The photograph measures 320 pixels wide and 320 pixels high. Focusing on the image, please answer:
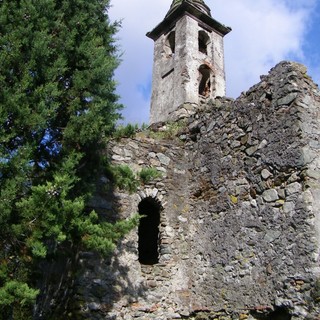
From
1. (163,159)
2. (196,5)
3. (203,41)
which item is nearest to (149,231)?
(163,159)

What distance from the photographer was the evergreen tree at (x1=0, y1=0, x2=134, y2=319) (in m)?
4.89

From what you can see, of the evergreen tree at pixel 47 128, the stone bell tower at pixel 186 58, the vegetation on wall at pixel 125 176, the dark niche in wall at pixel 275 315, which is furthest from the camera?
the stone bell tower at pixel 186 58

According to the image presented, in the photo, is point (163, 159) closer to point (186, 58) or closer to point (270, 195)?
point (270, 195)

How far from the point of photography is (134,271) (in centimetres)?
722

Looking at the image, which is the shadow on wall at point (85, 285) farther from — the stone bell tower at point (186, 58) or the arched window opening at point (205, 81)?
the arched window opening at point (205, 81)

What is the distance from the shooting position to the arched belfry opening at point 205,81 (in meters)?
13.6

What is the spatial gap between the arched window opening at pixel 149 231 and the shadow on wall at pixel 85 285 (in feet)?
3.73

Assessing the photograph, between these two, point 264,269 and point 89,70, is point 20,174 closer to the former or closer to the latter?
point 89,70

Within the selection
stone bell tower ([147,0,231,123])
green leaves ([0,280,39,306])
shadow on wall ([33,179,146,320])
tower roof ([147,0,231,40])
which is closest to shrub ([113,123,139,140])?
shadow on wall ([33,179,146,320])

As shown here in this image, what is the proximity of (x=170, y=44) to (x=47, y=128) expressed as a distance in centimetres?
982

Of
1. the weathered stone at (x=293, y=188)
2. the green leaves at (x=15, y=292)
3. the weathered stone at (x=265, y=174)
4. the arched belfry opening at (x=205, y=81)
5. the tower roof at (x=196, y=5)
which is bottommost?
the green leaves at (x=15, y=292)

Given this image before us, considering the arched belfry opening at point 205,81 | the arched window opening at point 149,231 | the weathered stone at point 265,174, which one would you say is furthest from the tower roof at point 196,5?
the weathered stone at point 265,174

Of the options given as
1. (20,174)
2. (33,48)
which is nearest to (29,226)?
(20,174)

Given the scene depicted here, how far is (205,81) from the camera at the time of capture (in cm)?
1394
